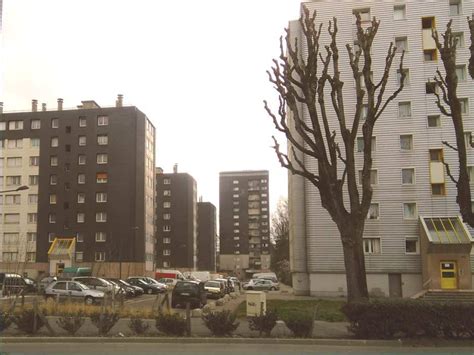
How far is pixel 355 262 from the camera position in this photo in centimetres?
1847

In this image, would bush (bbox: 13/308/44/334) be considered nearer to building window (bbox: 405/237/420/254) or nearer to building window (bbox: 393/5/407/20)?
building window (bbox: 405/237/420/254)

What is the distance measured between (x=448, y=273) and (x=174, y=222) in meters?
83.2

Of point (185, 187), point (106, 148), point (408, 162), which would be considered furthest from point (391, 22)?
point (185, 187)

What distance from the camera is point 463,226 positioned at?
130 ft

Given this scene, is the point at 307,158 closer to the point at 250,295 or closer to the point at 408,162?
the point at 408,162

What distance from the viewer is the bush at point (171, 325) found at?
606 inches

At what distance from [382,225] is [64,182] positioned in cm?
5043

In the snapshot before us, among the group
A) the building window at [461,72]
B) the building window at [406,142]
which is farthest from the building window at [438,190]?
the building window at [461,72]

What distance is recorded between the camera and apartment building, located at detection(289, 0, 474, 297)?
4131 cm

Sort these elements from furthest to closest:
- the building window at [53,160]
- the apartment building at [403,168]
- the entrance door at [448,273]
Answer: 1. the building window at [53,160]
2. the apartment building at [403,168]
3. the entrance door at [448,273]

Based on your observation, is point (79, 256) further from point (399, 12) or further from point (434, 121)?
point (399, 12)

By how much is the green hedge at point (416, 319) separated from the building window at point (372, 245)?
1060 inches

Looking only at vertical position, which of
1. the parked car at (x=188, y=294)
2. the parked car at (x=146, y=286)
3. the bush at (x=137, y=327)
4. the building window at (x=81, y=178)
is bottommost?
the parked car at (x=146, y=286)

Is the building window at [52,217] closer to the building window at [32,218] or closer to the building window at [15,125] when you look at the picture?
the building window at [32,218]
